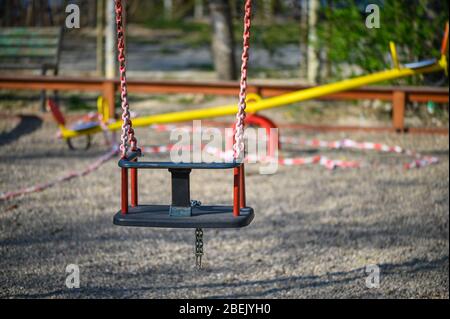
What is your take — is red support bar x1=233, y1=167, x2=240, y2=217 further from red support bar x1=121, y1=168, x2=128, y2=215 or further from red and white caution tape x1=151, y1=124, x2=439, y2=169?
red and white caution tape x1=151, y1=124, x2=439, y2=169

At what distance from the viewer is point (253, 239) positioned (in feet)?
17.3

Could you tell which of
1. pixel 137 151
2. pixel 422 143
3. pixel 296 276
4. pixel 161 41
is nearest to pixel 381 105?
pixel 422 143

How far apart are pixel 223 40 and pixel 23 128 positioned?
368cm

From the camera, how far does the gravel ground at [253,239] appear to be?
14.3ft

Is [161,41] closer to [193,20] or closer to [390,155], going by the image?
[193,20]

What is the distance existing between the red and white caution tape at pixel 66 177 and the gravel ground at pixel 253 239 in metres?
0.09

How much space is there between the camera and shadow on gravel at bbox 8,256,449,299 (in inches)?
164

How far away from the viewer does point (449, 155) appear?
786 centimetres
